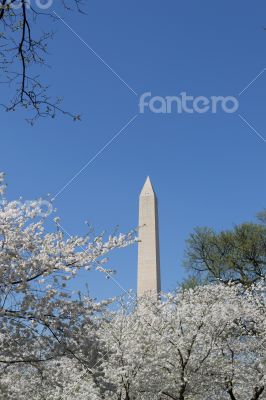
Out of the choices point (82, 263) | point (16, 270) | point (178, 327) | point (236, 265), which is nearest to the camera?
point (16, 270)

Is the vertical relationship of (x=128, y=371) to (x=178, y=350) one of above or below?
below

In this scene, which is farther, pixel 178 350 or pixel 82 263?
pixel 178 350

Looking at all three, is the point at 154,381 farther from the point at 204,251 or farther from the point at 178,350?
the point at 204,251

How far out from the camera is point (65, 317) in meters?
6.58

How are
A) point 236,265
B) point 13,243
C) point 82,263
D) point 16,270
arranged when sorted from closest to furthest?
1. point 16,270
2. point 13,243
3. point 82,263
4. point 236,265

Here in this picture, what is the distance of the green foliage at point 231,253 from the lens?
86.2ft

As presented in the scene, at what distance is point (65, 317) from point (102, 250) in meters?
1.44

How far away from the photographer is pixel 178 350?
12531mm

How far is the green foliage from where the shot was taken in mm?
26281

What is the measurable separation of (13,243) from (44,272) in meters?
0.57

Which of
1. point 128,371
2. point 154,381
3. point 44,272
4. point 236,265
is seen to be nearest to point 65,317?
point 44,272

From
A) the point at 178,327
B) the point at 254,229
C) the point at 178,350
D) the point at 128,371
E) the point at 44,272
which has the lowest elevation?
the point at 44,272

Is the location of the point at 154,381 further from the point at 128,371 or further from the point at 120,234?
the point at 120,234

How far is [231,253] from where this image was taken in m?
27.0
